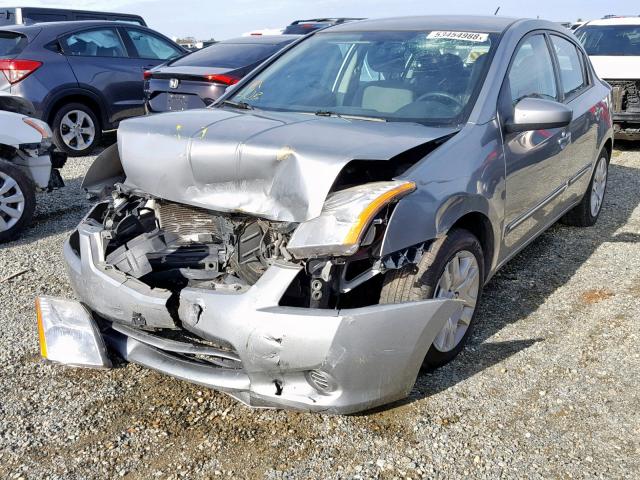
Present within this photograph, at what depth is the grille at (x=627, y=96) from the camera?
8.29 metres

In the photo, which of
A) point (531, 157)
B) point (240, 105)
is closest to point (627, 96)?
point (531, 157)

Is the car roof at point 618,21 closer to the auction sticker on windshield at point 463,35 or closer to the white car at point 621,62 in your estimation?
the white car at point 621,62

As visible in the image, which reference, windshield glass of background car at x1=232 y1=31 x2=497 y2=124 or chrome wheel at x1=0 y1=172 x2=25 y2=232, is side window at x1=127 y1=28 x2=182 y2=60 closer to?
chrome wheel at x1=0 y1=172 x2=25 y2=232

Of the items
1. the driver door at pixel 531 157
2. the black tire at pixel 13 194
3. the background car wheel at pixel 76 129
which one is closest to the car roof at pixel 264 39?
the background car wheel at pixel 76 129

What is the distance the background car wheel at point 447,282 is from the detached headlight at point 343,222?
36 cm

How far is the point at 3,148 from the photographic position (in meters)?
5.40

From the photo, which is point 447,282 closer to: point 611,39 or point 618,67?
point 618,67

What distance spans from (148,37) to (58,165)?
15.2ft

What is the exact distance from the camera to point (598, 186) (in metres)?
5.52

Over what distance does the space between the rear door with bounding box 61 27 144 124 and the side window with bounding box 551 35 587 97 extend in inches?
244

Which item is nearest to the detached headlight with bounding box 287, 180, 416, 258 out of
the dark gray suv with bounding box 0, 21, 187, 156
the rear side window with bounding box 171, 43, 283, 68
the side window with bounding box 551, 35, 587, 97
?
the side window with bounding box 551, 35, 587, 97

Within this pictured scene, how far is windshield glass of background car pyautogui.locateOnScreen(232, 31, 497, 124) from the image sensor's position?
3428 millimetres

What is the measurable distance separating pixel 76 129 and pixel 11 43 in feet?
4.29

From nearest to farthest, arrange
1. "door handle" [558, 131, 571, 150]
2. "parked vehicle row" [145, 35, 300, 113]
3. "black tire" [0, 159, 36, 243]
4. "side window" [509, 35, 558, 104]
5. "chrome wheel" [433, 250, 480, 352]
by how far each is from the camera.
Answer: "chrome wheel" [433, 250, 480, 352]
"side window" [509, 35, 558, 104]
"door handle" [558, 131, 571, 150]
"black tire" [0, 159, 36, 243]
"parked vehicle row" [145, 35, 300, 113]
